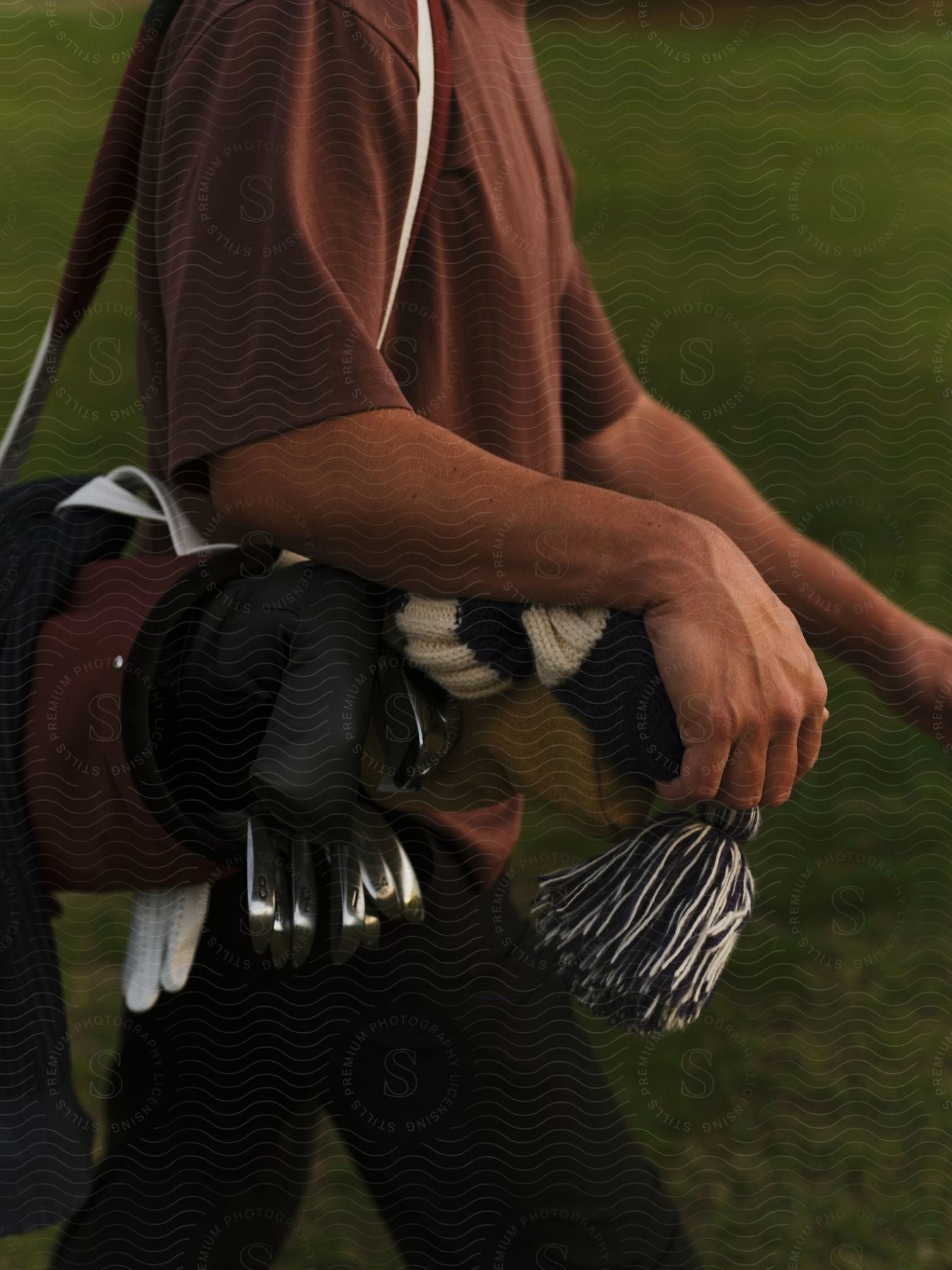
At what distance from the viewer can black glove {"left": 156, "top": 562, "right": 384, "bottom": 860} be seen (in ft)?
1.63

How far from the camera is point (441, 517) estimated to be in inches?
19.8

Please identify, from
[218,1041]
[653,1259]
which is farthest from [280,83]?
[653,1259]

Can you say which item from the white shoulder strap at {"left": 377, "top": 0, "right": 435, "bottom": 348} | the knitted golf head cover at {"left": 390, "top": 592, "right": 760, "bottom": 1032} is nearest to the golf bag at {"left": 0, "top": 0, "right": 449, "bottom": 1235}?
the white shoulder strap at {"left": 377, "top": 0, "right": 435, "bottom": 348}

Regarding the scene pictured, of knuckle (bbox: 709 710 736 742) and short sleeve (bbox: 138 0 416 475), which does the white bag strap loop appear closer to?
short sleeve (bbox: 138 0 416 475)

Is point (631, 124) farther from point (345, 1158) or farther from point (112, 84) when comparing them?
point (345, 1158)

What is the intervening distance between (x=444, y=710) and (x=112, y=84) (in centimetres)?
40

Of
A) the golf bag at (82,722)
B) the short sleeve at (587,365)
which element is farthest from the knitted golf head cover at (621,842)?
the short sleeve at (587,365)

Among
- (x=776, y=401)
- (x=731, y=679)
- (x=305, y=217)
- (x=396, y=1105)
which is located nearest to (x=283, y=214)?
(x=305, y=217)

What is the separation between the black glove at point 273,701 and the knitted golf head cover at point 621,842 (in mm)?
32

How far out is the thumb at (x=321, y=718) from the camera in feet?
1.62

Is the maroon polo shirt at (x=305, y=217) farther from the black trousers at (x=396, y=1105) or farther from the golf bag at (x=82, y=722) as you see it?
the black trousers at (x=396, y=1105)

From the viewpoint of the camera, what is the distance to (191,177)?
51 cm

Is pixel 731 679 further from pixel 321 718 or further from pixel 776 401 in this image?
pixel 776 401

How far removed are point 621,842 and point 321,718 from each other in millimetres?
144
